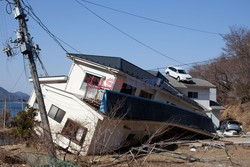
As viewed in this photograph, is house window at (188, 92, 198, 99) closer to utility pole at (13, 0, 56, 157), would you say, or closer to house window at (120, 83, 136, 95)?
house window at (120, 83, 136, 95)

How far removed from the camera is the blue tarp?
55.6ft

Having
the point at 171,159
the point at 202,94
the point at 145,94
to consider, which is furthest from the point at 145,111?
the point at 202,94

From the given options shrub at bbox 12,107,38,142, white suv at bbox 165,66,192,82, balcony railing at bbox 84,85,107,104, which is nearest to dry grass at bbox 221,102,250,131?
white suv at bbox 165,66,192,82

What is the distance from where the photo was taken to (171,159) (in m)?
16.9

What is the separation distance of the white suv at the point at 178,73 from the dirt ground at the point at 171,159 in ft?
56.8

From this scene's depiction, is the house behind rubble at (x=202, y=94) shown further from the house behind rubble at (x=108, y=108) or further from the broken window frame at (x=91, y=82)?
the broken window frame at (x=91, y=82)

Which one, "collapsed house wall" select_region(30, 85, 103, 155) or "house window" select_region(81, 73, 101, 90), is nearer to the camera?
"collapsed house wall" select_region(30, 85, 103, 155)

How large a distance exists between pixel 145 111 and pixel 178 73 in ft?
66.1

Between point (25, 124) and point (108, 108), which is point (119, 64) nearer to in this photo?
point (108, 108)

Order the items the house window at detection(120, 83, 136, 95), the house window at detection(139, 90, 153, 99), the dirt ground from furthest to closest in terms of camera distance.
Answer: the house window at detection(139, 90, 153, 99)
the house window at detection(120, 83, 136, 95)
the dirt ground

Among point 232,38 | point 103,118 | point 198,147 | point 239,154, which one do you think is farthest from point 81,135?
point 232,38

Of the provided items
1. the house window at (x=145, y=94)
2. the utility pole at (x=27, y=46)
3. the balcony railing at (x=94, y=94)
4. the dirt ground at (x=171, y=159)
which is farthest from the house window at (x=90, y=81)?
the utility pole at (x=27, y=46)

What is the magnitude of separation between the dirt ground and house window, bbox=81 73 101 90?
17.7 feet

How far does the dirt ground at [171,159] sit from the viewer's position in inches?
492
